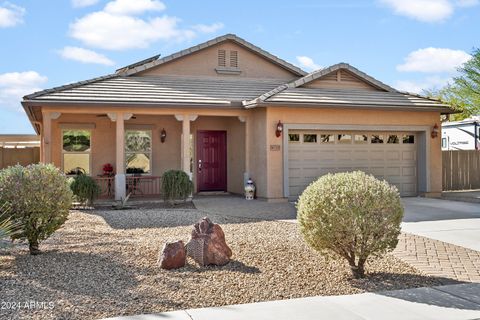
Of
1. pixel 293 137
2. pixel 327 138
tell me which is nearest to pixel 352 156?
pixel 327 138

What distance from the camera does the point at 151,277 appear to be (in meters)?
Answer: 6.36

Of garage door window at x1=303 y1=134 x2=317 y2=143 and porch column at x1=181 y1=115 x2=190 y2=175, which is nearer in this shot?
porch column at x1=181 y1=115 x2=190 y2=175

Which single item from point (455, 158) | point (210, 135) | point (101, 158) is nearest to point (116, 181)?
point (101, 158)

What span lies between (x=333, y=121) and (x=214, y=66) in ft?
17.5

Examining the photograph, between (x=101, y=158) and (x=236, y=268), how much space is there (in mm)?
11629

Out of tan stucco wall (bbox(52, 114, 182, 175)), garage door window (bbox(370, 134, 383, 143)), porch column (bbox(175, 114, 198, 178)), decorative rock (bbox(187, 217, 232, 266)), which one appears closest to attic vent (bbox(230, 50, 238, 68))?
tan stucco wall (bbox(52, 114, 182, 175))

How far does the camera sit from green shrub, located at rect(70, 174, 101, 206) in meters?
14.0

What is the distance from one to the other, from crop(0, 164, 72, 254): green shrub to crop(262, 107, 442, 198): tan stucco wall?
27.0ft

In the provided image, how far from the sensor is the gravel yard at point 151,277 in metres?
5.39

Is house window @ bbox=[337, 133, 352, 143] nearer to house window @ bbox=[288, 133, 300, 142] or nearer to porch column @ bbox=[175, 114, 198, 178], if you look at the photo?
house window @ bbox=[288, 133, 300, 142]

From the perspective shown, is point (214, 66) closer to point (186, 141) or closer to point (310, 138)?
point (186, 141)

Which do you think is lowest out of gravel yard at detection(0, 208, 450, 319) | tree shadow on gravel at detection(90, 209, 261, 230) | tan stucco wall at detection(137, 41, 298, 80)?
gravel yard at detection(0, 208, 450, 319)

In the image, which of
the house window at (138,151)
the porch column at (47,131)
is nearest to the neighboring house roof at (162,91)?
the porch column at (47,131)

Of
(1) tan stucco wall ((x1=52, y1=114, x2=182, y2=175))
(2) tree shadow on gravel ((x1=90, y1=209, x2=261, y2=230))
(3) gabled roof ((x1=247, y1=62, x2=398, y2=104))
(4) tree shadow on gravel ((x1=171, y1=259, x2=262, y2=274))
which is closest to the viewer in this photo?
(4) tree shadow on gravel ((x1=171, y1=259, x2=262, y2=274))
